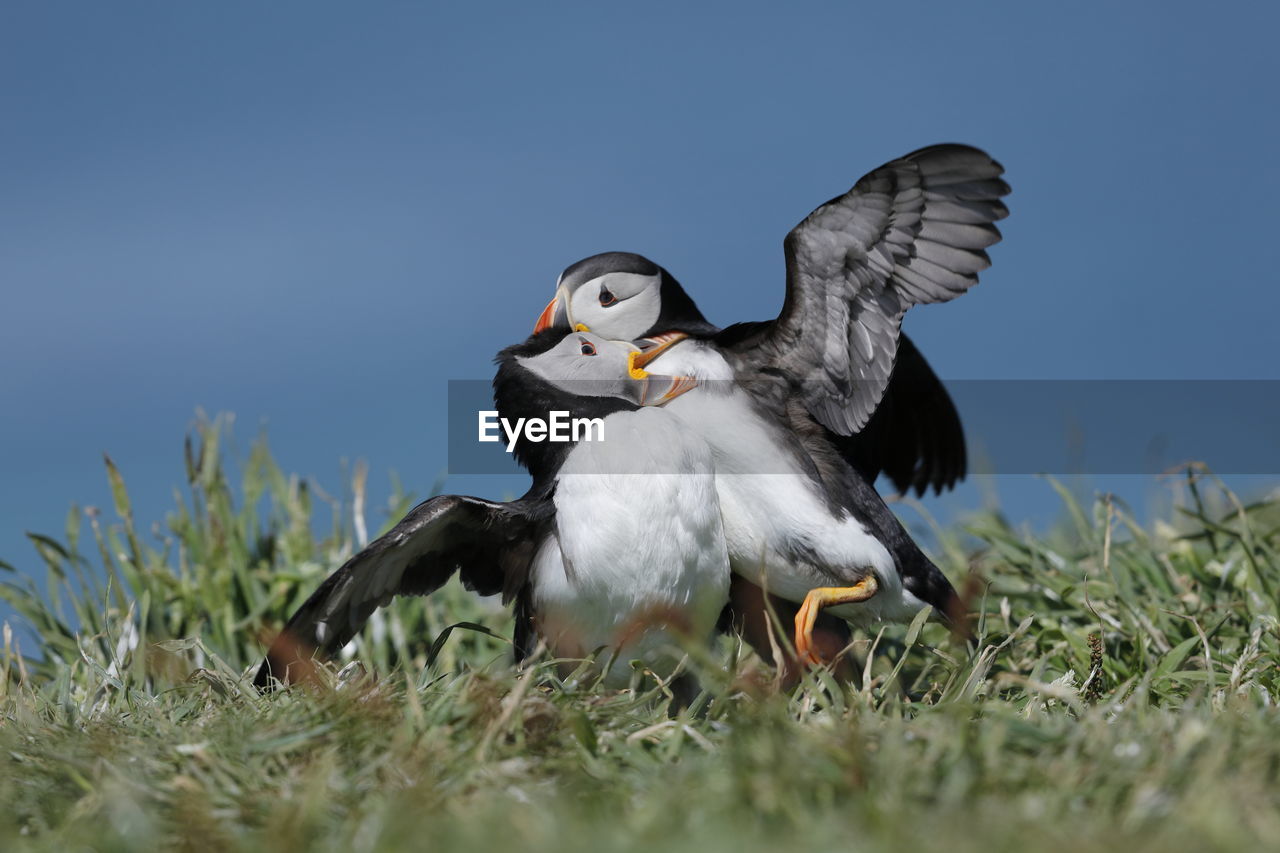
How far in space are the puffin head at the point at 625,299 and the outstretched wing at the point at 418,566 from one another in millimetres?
889

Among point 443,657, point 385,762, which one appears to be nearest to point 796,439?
point 385,762

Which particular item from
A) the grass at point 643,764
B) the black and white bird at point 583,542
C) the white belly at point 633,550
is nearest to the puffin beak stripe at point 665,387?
the black and white bird at point 583,542

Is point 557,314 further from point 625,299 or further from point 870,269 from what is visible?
point 870,269

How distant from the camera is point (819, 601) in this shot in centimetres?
380

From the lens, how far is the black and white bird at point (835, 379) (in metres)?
3.78

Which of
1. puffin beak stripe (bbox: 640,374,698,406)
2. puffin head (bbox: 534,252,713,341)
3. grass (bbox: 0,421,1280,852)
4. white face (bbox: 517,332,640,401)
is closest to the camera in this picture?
grass (bbox: 0,421,1280,852)

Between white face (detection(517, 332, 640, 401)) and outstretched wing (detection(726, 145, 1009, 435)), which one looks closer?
outstretched wing (detection(726, 145, 1009, 435))

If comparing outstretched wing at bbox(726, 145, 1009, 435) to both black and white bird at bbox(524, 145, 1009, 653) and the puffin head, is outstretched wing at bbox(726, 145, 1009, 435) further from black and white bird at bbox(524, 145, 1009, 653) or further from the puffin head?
the puffin head

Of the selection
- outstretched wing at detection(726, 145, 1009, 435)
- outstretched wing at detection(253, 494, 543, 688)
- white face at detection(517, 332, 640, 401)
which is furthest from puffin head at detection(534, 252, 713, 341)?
outstretched wing at detection(253, 494, 543, 688)

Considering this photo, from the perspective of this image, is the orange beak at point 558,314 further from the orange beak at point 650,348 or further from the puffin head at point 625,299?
the orange beak at point 650,348

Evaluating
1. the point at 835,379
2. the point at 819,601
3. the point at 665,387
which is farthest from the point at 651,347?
the point at 819,601

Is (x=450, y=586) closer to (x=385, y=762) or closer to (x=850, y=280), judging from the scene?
(x=850, y=280)

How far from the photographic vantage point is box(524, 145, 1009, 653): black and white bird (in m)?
3.78

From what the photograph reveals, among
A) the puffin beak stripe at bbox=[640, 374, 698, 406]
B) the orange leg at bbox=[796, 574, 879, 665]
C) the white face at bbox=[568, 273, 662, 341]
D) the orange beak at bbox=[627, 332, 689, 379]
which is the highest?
the white face at bbox=[568, 273, 662, 341]
